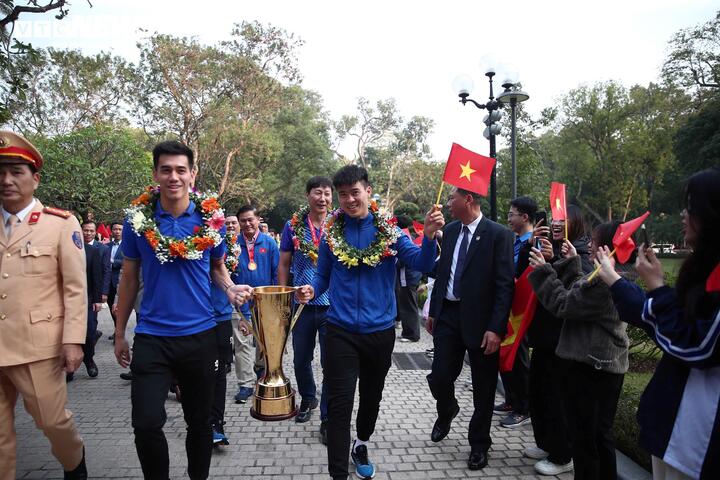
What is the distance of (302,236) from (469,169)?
186 cm

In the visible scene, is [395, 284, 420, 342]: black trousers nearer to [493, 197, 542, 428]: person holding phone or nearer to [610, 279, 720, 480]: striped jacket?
[493, 197, 542, 428]: person holding phone

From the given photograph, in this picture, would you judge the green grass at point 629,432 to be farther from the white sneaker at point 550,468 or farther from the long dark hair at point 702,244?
the long dark hair at point 702,244

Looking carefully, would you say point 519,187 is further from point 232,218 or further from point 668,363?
point 668,363

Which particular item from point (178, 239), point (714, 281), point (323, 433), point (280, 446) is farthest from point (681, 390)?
point (280, 446)

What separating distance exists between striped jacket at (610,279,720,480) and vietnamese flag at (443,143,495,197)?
173 cm

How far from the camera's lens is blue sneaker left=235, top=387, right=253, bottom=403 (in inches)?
211

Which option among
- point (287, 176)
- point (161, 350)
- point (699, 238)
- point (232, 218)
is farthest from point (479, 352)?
point (287, 176)

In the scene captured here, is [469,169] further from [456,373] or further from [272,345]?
[272,345]

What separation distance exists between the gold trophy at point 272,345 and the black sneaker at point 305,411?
4.94ft

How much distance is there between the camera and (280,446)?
4.21 meters

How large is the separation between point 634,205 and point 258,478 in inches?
1448

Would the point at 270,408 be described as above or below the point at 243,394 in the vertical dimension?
above

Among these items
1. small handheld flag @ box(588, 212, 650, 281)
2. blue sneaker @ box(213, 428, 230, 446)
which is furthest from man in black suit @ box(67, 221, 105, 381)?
small handheld flag @ box(588, 212, 650, 281)

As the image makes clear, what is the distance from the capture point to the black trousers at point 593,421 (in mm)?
3061
